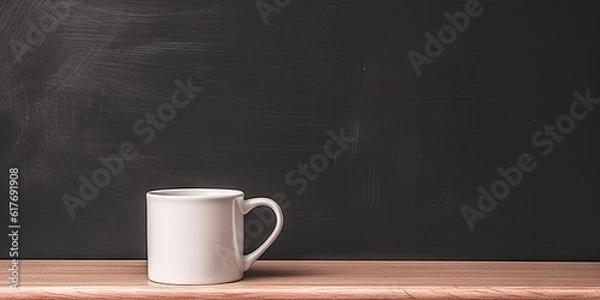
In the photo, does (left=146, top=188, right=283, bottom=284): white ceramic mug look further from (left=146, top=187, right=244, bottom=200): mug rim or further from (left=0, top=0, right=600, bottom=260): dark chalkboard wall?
(left=0, top=0, right=600, bottom=260): dark chalkboard wall

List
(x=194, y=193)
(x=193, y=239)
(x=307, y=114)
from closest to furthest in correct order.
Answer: (x=193, y=239)
(x=194, y=193)
(x=307, y=114)

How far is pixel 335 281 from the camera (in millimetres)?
1065

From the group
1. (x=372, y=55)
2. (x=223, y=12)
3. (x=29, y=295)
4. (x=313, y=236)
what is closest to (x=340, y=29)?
(x=372, y=55)

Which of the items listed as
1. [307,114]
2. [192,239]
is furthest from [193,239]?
[307,114]

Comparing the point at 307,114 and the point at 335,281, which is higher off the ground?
the point at 307,114

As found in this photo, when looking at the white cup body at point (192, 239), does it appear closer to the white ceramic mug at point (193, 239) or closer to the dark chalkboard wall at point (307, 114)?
the white ceramic mug at point (193, 239)

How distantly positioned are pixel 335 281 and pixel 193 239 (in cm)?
18

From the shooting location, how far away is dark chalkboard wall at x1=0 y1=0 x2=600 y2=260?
4.08 ft

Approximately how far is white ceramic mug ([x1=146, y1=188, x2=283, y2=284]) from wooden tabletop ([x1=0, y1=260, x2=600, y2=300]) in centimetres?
2

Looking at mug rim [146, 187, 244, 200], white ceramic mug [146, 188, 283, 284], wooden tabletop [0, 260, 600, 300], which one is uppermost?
mug rim [146, 187, 244, 200]

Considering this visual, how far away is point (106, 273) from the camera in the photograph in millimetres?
1116

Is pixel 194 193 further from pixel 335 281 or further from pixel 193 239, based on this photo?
pixel 335 281

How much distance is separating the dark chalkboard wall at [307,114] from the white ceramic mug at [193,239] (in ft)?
0.64

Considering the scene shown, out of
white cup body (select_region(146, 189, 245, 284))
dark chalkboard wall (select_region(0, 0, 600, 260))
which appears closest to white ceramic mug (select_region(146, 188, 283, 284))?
white cup body (select_region(146, 189, 245, 284))
